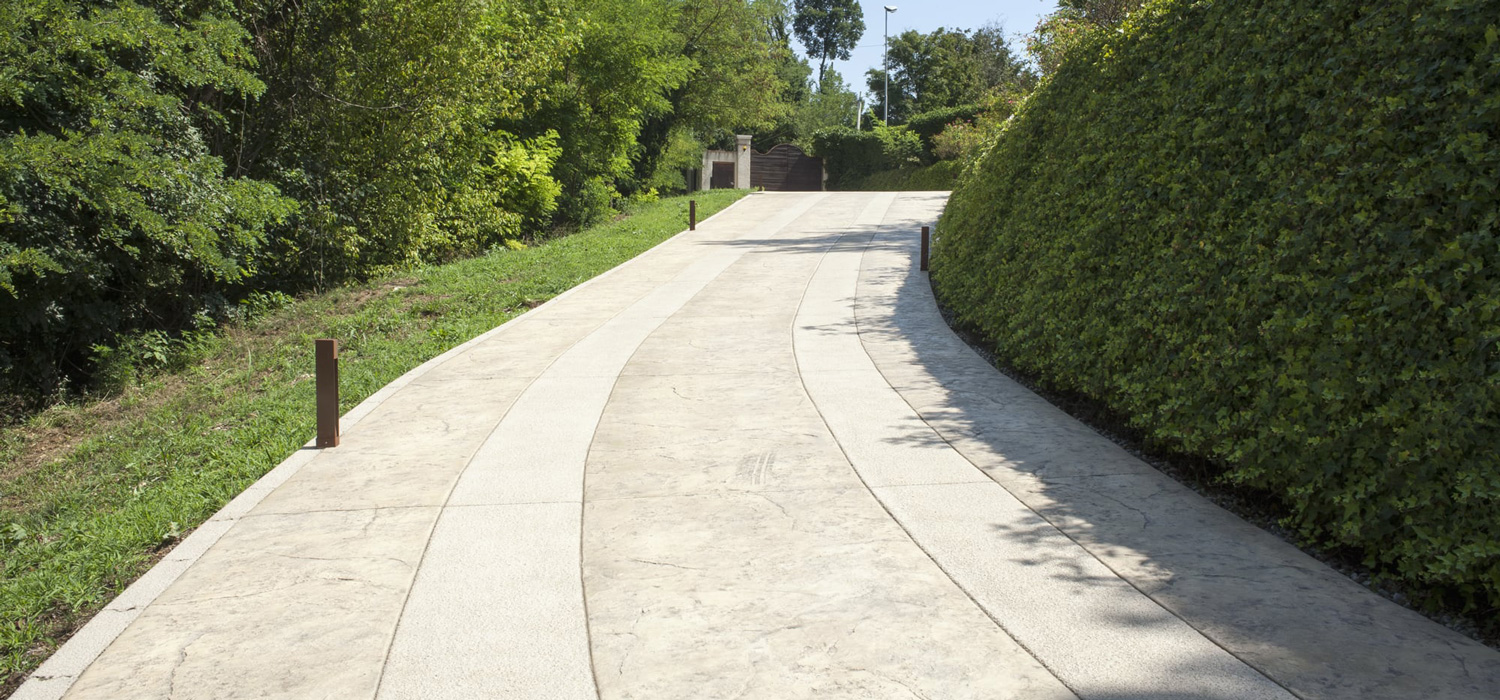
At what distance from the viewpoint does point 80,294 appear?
1330 cm

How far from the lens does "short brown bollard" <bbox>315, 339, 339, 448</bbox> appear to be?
7.23m

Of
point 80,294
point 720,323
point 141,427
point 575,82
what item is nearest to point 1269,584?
point 720,323

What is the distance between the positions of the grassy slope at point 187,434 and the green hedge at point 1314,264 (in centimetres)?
599

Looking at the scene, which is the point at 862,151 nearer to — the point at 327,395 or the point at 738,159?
the point at 738,159

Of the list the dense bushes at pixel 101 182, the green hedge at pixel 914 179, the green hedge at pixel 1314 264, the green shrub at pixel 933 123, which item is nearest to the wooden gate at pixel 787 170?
the green hedge at pixel 914 179

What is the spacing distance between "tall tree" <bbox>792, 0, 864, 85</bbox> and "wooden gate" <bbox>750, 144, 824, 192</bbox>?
38731 mm

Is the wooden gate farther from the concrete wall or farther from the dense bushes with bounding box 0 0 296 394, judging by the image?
the dense bushes with bounding box 0 0 296 394

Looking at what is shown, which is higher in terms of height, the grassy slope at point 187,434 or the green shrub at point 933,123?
the green shrub at point 933,123

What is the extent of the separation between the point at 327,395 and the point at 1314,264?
251 inches

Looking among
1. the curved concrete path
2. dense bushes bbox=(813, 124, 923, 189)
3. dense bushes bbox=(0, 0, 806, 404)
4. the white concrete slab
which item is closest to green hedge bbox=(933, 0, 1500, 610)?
the curved concrete path

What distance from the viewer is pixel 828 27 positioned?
94250mm

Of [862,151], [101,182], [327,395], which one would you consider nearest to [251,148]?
[101,182]

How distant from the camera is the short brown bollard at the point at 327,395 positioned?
7.23 metres

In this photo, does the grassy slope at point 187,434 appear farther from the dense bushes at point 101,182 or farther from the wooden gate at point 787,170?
the wooden gate at point 787,170
